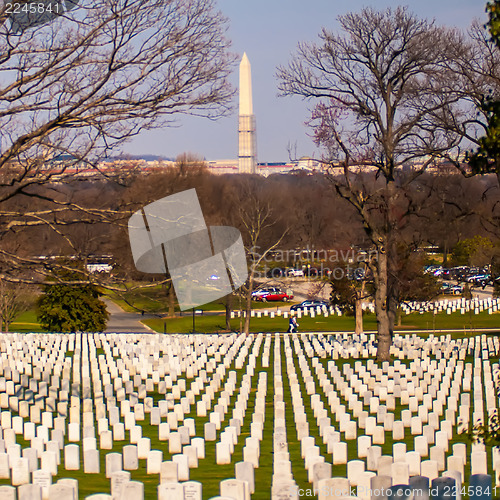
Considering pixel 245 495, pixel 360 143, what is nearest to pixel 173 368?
pixel 360 143

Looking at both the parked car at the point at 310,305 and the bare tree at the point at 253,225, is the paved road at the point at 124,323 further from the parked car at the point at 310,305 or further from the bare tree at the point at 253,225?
the parked car at the point at 310,305

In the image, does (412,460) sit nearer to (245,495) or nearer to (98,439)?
(245,495)

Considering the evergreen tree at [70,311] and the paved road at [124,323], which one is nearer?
the evergreen tree at [70,311]

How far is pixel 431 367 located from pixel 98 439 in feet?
27.3

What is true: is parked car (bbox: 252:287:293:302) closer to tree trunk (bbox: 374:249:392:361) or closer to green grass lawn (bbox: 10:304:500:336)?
green grass lawn (bbox: 10:304:500:336)

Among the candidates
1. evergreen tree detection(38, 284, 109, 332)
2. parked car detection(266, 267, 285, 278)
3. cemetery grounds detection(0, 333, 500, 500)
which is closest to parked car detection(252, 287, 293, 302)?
parked car detection(266, 267, 285, 278)

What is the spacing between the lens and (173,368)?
17781 millimetres

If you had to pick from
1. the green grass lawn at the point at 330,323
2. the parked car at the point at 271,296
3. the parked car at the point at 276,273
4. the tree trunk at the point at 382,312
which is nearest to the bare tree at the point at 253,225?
the parked car at the point at 276,273

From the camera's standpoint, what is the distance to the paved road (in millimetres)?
36969

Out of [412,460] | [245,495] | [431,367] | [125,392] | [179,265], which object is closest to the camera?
[245,495]

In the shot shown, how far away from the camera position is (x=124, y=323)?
40.7 m

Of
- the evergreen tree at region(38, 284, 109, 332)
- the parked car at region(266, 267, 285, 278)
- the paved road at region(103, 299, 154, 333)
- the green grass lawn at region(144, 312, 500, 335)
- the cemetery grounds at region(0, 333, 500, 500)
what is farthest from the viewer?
the parked car at region(266, 267, 285, 278)

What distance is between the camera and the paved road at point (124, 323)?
3697 cm

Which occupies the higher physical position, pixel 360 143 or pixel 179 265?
pixel 360 143
